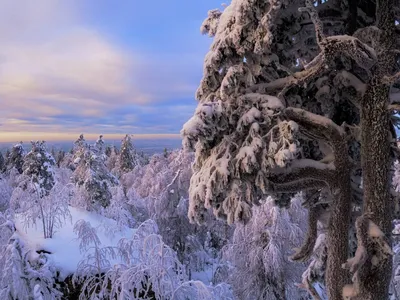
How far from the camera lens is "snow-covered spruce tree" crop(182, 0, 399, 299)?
15.5 ft

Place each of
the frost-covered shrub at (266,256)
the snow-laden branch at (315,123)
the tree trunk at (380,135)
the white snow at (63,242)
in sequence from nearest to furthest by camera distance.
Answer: the tree trunk at (380,135), the snow-laden branch at (315,123), the white snow at (63,242), the frost-covered shrub at (266,256)

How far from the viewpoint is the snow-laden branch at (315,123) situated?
5.12 m

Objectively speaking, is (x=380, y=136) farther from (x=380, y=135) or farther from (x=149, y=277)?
(x=149, y=277)

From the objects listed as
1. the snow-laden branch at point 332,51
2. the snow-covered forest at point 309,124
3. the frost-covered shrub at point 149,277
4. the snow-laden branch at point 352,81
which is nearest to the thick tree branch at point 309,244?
the snow-covered forest at point 309,124

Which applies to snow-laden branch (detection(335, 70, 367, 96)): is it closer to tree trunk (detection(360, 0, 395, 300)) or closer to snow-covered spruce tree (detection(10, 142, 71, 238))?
tree trunk (detection(360, 0, 395, 300))

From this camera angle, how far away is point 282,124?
4.70m

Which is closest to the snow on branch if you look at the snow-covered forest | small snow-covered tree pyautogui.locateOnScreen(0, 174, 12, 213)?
the snow-covered forest

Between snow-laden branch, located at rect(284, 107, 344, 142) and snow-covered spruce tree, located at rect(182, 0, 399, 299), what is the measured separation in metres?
0.01

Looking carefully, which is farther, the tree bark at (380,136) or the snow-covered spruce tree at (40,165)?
the snow-covered spruce tree at (40,165)

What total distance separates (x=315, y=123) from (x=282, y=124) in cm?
74

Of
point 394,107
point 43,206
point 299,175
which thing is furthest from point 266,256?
point 394,107

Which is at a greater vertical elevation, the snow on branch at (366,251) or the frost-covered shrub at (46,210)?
the snow on branch at (366,251)

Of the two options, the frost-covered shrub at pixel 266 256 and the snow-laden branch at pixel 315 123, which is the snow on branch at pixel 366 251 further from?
the frost-covered shrub at pixel 266 256

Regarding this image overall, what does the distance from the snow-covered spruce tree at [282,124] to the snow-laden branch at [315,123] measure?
0.6 inches
